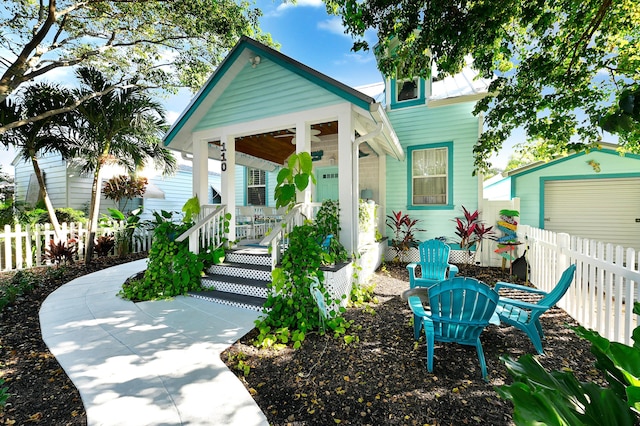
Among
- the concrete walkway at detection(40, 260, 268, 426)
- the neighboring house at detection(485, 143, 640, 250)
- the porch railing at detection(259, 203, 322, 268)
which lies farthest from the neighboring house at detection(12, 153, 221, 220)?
the neighboring house at detection(485, 143, 640, 250)

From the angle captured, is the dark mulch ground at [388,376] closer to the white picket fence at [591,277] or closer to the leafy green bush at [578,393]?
the white picket fence at [591,277]

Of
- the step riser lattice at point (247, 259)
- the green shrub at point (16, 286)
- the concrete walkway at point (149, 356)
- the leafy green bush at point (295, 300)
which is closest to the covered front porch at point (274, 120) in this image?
the step riser lattice at point (247, 259)

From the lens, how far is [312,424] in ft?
6.73

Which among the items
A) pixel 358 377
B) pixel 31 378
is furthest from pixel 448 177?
pixel 31 378

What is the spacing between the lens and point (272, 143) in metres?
7.66

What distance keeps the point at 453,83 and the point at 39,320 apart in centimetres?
1036

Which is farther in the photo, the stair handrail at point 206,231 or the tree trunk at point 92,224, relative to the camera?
the tree trunk at point 92,224

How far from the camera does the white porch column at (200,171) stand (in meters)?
6.18

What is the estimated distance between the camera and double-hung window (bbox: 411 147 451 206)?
7.83 m

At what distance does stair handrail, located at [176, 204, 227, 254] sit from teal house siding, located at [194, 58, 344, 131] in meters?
1.95

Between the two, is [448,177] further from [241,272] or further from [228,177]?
[241,272]

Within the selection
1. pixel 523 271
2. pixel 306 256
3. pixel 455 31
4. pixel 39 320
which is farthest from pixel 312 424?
pixel 523 271

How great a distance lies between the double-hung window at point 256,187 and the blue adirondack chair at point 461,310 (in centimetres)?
838

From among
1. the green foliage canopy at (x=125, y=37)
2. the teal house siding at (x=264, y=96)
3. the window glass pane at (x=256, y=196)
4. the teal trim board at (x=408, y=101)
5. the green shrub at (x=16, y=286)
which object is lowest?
the green shrub at (x=16, y=286)
